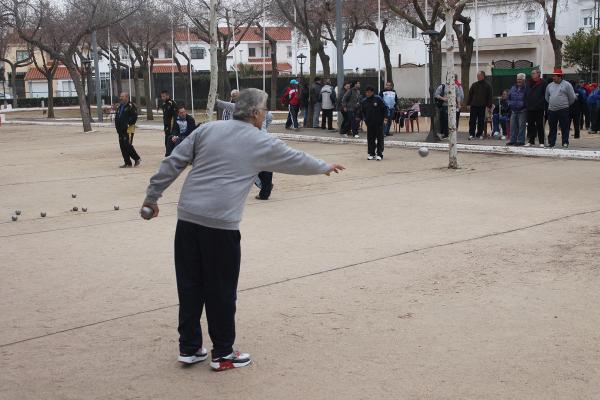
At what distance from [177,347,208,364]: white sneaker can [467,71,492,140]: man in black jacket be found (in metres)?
16.6

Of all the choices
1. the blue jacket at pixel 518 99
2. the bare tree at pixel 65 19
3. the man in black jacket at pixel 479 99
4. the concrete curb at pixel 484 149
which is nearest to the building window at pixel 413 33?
the bare tree at pixel 65 19

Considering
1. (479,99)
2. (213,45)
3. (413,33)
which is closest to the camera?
(213,45)

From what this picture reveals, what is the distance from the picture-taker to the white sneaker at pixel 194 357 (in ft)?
17.3

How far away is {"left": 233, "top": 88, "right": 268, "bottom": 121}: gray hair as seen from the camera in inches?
206

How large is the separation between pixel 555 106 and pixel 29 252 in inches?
498

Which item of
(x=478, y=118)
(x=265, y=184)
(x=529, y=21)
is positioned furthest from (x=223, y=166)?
(x=529, y=21)

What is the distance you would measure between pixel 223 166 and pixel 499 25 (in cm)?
5182

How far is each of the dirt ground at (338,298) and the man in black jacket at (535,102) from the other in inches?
207

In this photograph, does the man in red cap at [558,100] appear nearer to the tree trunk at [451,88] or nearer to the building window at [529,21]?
the tree trunk at [451,88]

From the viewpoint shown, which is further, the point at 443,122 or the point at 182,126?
the point at 443,122

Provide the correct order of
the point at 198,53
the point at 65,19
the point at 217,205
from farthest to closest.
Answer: the point at 198,53 → the point at 65,19 → the point at 217,205

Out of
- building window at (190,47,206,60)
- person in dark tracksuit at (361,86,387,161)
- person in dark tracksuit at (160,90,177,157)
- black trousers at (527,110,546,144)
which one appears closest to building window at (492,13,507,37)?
black trousers at (527,110,546,144)

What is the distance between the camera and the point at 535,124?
62.4 feet

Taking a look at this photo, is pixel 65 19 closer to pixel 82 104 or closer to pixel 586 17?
pixel 82 104
